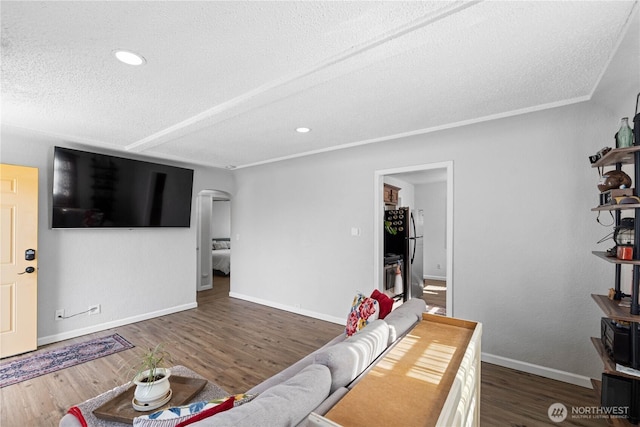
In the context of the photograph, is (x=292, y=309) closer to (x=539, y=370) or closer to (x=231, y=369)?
(x=231, y=369)

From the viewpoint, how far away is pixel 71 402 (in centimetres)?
236

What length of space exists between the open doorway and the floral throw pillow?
1.34m

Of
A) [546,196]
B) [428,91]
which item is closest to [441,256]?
[546,196]

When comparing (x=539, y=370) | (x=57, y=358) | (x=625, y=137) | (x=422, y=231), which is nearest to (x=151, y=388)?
(x=57, y=358)

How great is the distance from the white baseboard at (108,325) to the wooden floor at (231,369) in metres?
0.12

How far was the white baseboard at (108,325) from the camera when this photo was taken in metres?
3.53

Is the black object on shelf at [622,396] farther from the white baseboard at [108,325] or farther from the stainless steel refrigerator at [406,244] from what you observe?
the white baseboard at [108,325]

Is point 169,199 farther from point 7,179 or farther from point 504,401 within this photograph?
point 504,401

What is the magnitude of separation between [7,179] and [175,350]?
2.63 m

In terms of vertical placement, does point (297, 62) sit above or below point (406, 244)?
above

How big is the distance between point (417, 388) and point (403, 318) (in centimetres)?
78

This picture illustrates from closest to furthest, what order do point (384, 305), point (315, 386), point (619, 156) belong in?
point (315, 386), point (619, 156), point (384, 305)

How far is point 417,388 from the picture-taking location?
1.30 meters

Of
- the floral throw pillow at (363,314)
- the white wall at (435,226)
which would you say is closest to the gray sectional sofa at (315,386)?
the floral throw pillow at (363,314)
